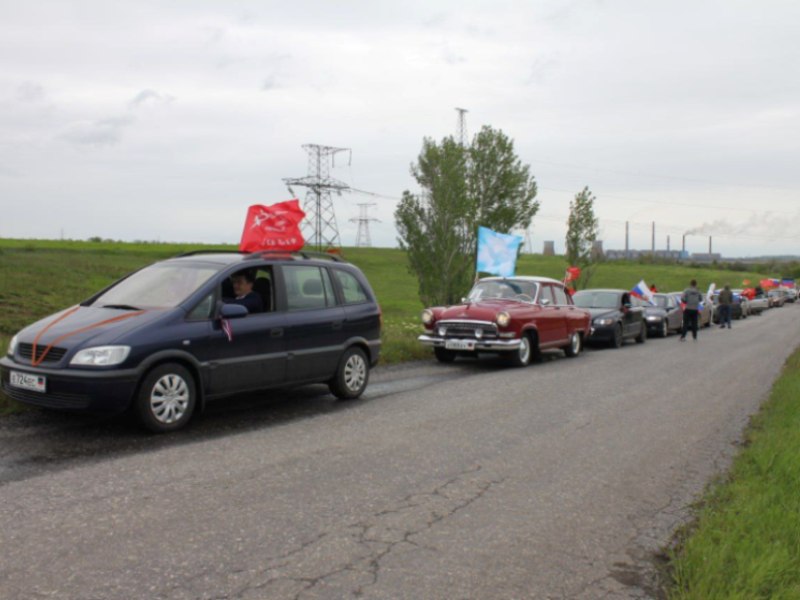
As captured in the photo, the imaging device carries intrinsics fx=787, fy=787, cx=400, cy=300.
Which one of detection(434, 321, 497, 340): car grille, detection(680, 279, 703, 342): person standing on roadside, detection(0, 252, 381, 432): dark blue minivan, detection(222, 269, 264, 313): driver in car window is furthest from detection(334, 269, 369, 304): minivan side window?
detection(680, 279, 703, 342): person standing on roadside

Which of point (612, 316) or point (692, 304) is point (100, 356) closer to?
point (612, 316)

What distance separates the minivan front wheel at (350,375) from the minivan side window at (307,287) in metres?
0.73

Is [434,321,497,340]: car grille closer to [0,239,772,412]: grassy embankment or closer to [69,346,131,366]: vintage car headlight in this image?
[0,239,772,412]: grassy embankment

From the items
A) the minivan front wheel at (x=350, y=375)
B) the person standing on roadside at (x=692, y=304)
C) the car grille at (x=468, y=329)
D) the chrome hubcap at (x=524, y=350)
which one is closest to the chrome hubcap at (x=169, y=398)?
the minivan front wheel at (x=350, y=375)

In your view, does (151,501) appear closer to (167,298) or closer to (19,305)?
(167,298)

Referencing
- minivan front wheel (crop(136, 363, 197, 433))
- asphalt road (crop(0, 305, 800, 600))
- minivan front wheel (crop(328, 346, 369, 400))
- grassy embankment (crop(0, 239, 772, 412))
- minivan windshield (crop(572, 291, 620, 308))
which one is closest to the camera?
asphalt road (crop(0, 305, 800, 600))

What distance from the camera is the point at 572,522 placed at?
5238mm

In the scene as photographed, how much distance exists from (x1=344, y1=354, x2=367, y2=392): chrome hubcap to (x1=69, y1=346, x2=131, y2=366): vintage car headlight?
3.27 meters

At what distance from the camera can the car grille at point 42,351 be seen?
708 centimetres

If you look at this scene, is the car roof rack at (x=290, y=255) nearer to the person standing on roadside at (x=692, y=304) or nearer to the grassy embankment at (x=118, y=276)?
the grassy embankment at (x=118, y=276)

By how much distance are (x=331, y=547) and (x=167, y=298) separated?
4308 mm

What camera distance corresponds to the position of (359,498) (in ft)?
18.2

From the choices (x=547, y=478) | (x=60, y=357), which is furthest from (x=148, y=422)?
(x=547, y=478)

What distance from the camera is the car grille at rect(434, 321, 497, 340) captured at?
47.9ft
